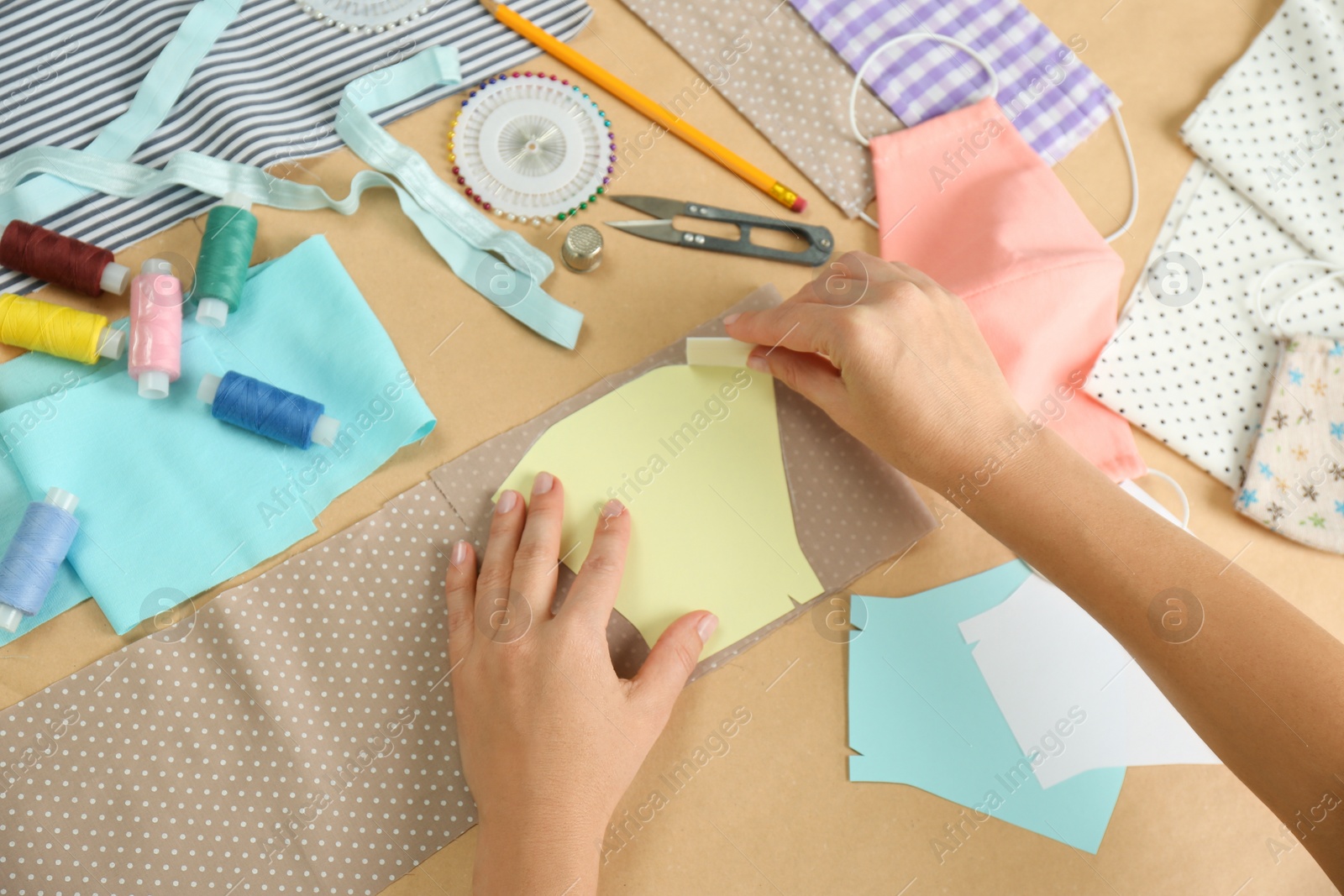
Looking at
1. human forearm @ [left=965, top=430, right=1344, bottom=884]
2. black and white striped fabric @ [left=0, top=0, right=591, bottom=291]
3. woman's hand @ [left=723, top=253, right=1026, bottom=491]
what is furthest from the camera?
black and white striped fabric @ [left=0, top=0, right=591, bottom=291]

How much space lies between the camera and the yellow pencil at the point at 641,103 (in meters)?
0.96

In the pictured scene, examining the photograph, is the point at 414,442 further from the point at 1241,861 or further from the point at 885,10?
the point at 1241,861

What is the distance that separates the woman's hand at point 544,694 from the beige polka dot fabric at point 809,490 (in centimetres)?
3

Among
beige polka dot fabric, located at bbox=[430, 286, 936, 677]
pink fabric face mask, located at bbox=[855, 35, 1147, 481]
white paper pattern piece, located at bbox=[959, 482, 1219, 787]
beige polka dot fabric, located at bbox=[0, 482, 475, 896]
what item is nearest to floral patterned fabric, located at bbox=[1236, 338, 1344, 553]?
pink fabric face mask, located at bbox=[855, 35, 1147, 481]

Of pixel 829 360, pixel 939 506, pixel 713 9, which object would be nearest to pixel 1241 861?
pixel 939 506

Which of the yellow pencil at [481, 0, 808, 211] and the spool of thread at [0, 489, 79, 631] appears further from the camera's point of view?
the yellow pencil at [481, 0, 808, 211]

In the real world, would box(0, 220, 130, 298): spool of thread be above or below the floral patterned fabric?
above

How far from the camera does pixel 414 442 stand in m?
0.87

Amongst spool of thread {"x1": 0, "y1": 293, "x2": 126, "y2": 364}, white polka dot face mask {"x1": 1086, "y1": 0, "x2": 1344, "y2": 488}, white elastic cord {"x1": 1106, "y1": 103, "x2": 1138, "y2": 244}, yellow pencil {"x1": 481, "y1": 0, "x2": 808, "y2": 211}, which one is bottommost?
white polka dot face mask {"x1": 1086, "y1": 0, "x2": 1344, "y2": 488}

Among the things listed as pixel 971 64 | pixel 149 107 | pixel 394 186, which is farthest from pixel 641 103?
pixel 149 107

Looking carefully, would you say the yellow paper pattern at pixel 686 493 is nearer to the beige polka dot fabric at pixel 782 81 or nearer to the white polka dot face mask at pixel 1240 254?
the beige polka dot fabric at pixel 782 81

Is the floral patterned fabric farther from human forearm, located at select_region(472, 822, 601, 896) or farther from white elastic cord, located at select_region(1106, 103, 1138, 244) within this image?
human forearm, located at select_region(472, 822, 601, 896)

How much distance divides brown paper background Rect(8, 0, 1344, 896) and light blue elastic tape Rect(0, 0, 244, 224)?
10cm

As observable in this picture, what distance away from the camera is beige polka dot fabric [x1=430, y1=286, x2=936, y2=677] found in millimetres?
850
